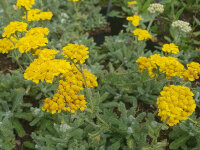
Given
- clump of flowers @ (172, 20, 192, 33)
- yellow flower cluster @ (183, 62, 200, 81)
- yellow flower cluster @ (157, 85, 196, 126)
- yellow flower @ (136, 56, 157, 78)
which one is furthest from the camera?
clump of flowers @ (172, 20, 192, 33)

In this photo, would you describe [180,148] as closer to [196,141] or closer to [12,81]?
[196,141]

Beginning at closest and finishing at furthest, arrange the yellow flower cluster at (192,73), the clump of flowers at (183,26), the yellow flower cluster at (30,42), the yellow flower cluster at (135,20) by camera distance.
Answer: the yellow flower cluster at (30,42) → the yellow flower cluster at (192,73) → the clump of flowers at (183,26) → the yellow flower cluster at (135,20)

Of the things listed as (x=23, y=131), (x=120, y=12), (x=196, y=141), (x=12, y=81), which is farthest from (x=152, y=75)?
(x=120, y=12)

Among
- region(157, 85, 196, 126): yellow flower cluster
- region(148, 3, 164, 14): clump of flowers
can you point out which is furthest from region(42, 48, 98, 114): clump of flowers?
region(148, 3, 164, 14): clump of flowers

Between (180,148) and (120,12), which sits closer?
(180,148)

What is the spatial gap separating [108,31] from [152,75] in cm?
277

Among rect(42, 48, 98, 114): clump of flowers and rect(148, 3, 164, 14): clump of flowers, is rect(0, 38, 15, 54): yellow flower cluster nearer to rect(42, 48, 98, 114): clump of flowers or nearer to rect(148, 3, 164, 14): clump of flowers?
rect(42, 48, 98, 114): clump of flowers

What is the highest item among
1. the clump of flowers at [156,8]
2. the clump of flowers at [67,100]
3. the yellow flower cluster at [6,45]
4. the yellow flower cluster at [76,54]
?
the clump of flowers at [156,8]

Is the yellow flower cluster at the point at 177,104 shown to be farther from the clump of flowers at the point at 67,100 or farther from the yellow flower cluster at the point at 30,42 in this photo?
the yellow flower cluster at the point at 30,42

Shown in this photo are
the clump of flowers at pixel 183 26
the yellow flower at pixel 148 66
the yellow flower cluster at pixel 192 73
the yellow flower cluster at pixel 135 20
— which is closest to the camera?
the yellow flower cluster at pixel 192 73

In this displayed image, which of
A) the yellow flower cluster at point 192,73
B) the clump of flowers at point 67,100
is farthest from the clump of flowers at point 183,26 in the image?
the clump of flowers at point 67,100

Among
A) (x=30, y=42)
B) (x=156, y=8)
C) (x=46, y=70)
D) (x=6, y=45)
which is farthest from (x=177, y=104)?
(x=156, y=8)

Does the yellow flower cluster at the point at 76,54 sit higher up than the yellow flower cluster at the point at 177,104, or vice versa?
the yellow flower cluster at the point at 76,54

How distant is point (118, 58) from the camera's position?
3.58 meters
